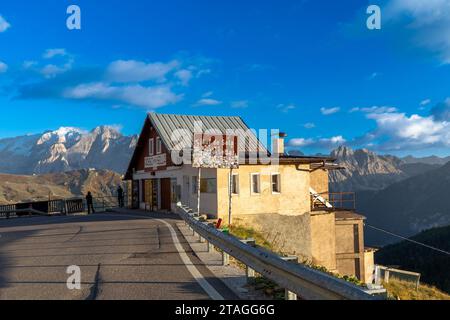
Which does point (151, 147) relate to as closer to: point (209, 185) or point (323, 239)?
point (209, 185)

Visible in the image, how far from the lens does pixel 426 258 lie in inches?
4193

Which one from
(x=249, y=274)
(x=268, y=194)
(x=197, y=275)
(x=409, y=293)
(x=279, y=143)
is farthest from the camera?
(x=279, y=143)

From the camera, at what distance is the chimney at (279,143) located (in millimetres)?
33000

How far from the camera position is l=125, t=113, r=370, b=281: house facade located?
25094mm

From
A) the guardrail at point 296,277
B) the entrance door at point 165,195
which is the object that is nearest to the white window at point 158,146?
the entrance door at point 165,195

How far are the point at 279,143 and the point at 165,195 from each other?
31.1ft

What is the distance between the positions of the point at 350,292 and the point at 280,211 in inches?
862

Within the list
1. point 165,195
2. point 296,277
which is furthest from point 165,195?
point 296,277

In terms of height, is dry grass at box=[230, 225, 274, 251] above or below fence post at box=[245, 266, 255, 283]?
below

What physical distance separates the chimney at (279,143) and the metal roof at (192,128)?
1047 millimetres

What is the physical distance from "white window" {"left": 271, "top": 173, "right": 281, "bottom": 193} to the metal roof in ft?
15.8

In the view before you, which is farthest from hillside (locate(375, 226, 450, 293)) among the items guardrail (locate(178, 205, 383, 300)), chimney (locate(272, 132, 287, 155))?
guardrail (locate(178, 205, 383, 300))

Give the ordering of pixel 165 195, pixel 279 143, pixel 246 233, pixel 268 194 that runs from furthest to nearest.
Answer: pixel 279 143 → pixel 165 195 → pixel 268 194 → pixel 246 233

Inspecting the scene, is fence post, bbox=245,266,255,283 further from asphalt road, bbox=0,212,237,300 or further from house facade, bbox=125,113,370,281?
house facade, bbox=125,113,370,281
